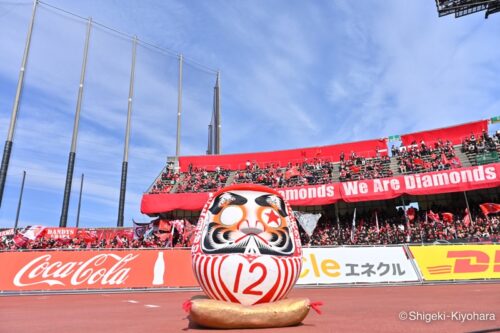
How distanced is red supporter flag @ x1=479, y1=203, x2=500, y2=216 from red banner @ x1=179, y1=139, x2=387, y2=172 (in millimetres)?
9723

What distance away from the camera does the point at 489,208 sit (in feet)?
74.5

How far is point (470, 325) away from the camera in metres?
5.61

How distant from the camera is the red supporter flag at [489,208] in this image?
73.9 feet

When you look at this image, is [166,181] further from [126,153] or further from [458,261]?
[458,261]

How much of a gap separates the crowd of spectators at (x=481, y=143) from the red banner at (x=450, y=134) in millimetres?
776

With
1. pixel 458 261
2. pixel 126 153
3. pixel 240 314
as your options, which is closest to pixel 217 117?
pixel 126 153

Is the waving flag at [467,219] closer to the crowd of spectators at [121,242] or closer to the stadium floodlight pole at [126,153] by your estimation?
the crowd of spectators at [121,242]

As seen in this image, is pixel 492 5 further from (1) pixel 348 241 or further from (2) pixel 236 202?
(2) pixel 236 202

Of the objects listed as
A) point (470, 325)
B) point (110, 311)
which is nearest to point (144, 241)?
point (110, 311)

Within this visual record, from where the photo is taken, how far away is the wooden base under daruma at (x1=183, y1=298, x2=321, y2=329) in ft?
16.9

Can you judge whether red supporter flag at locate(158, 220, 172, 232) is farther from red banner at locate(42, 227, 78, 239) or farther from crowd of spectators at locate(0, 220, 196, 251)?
red banner at locate(42, 227, 78, 239)

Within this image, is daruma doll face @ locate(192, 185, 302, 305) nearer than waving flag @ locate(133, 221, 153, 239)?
Yes

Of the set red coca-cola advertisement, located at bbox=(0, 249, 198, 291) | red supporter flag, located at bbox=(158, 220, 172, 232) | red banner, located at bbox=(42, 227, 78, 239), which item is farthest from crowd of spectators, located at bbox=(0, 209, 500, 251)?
red coca-cola advertisement, located at bbox=(0, 249, 198, 291)

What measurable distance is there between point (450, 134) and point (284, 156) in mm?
14296
